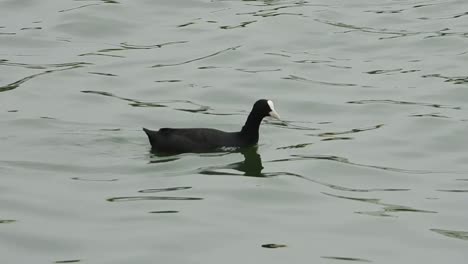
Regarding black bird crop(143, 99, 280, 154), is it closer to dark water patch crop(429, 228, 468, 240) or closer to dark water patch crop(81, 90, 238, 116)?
dark water patch crop(81, 90, 238, 116)

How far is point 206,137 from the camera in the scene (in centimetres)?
1233

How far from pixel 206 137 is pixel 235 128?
1.35m

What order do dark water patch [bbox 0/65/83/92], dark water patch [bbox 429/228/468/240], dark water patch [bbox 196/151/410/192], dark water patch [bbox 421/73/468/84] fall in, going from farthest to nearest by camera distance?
dark water patch [bbox 421/73/468/84] → dark water patch [bbox 0/65/83/92] → dark water patch [bbox 196/151/410/192] → dark water patch [bbox 429/228/468/240]

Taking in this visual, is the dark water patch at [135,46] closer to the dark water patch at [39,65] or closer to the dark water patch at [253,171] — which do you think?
the dark water patch at [39,65]

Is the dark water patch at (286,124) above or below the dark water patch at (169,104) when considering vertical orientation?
below

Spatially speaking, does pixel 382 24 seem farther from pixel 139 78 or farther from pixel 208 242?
pixel 208 242

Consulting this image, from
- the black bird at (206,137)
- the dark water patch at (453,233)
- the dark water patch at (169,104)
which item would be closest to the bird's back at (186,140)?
the black bird at (206,137)

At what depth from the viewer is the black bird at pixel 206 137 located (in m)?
12.2

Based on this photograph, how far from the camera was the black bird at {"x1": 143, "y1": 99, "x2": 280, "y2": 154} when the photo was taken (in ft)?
40.0

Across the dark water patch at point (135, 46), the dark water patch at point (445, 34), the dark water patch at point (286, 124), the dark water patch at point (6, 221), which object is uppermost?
the dark water patch at point (445, 34)

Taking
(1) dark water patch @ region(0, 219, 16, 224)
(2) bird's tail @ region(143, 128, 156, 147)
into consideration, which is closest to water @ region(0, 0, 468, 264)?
(1) dark water patch @ region(0, 219, 16, 224)

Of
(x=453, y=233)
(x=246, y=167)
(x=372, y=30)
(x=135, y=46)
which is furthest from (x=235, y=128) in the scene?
(x=372, y=30)

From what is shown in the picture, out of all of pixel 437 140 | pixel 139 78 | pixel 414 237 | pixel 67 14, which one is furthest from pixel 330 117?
pixel 67 14

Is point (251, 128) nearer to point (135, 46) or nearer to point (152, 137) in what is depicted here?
point (152, 137)
